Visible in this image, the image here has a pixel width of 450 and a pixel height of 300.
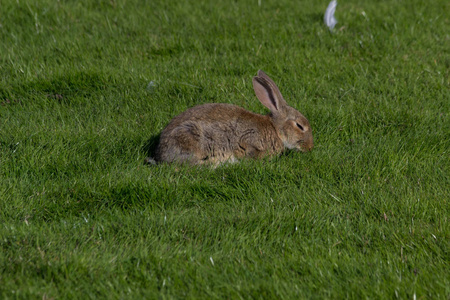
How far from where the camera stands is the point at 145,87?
21.8 feet

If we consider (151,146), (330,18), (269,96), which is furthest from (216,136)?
(330,18)

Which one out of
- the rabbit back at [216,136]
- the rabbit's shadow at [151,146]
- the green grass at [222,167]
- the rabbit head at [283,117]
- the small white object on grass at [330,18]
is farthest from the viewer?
the small white object on grass at [330,18]

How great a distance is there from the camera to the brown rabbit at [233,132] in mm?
5465

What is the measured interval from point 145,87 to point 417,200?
136 inches

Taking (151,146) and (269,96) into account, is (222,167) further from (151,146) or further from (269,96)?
(269,96)

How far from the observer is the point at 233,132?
18.9 feet

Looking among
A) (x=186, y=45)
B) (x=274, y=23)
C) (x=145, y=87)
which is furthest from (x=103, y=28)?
(x=274, y=23)

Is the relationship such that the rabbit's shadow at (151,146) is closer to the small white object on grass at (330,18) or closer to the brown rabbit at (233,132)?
the brown rabbit at (233,132)

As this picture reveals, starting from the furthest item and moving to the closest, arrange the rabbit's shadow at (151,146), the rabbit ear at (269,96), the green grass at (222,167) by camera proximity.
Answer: the rabbit ear at (269,96)
the rabbit's shadow at (151,146)
the green grass at (222,167)

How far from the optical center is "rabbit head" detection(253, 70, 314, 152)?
596cm

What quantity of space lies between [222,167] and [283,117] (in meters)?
1.18

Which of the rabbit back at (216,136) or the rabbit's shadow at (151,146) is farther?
the rabbit's shadow at (151,146)

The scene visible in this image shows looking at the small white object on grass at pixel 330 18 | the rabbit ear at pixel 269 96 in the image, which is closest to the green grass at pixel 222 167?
the small white object on grass at pixel 330 18

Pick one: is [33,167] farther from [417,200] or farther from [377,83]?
[377,83]
